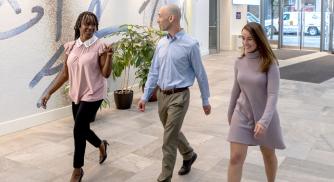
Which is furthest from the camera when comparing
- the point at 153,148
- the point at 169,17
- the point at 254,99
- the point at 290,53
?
the point at 290,53

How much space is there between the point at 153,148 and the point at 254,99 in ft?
6.72

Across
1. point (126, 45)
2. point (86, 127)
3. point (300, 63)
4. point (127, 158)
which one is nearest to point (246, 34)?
point (86, 127)

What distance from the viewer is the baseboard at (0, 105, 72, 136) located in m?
5.14

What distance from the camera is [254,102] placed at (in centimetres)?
269

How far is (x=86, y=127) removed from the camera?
11.0ft

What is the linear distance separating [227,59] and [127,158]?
29.1ft

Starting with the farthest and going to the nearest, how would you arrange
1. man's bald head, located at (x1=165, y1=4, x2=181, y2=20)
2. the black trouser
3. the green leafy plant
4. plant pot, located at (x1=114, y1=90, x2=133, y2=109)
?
plant pot, located at (x1=114, y1=90, x2=133, y2=109) < the green leafy plant < the black trouser < man's bald head, located at (x1=165, y1=4, x2=181, y2=20)

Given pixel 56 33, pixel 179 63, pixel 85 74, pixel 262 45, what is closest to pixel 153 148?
pixel 85 74

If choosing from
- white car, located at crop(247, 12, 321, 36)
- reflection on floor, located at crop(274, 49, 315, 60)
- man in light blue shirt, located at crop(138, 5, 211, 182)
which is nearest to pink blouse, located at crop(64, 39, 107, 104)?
man in light blue shirt, located at crop(138, 5, 211, 182)

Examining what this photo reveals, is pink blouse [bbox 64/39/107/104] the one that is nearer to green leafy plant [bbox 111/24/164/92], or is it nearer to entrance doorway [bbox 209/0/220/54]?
green leafy plant [bbox 111/24/164/92]

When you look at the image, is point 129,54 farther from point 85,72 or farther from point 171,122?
point 171,122

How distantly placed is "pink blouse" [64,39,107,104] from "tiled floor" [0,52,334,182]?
835 mm

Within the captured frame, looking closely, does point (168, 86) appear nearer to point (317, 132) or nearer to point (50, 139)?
point (50, 139)

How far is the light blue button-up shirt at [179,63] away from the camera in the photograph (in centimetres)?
317
